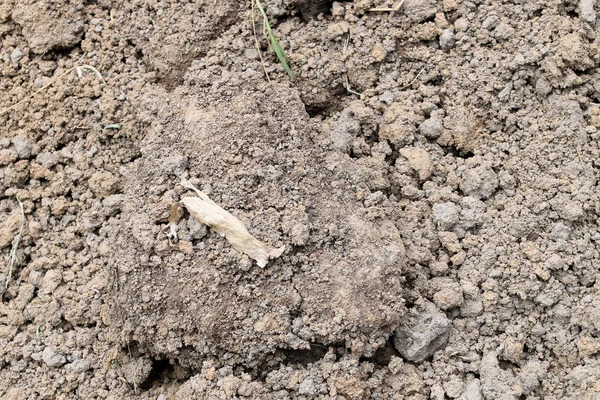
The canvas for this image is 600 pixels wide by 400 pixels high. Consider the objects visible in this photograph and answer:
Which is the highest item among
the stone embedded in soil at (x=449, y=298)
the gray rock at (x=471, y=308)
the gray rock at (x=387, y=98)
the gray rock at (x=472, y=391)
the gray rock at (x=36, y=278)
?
the gray rock at (x=387, y=98)

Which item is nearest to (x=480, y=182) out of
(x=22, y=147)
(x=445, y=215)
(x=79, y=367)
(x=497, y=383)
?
(x=445, y=215)

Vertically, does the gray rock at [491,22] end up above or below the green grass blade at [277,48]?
above

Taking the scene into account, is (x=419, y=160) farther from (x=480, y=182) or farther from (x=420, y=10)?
(x=420, y=10)

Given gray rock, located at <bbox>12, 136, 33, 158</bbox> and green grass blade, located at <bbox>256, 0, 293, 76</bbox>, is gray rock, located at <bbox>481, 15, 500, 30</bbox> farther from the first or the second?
gray rock, located at <bbox>12, 136, 33, 158</bbox>

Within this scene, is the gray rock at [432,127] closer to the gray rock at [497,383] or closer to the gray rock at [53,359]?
the gray rock at [497,383]

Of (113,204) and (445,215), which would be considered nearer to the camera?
(445,215)

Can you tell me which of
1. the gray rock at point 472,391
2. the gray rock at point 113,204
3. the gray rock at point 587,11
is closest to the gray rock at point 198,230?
the gray rock at point 113,204

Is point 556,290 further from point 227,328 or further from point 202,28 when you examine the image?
point 202,28
